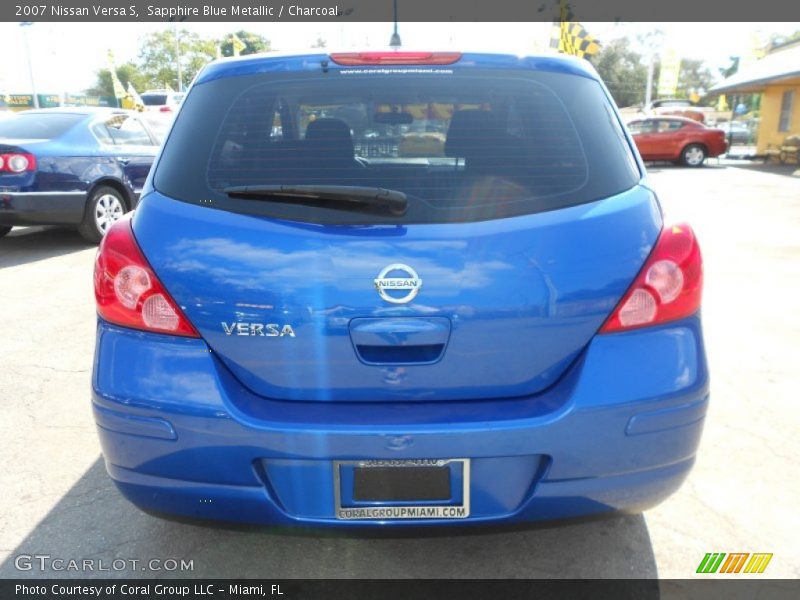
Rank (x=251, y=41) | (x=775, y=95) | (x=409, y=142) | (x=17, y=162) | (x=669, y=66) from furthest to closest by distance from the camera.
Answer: (x=251, y=41) < (x=669, y=66) < (x=775, y=95) < (x=17, y=162) < (x=409, y=142)

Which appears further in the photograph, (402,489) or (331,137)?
(331,137)

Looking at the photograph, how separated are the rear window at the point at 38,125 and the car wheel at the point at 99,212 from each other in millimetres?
749

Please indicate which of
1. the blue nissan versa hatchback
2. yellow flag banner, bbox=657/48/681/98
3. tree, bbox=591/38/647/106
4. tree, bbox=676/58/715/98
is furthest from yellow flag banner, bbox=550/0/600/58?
tree, bbox=676/58/715/98

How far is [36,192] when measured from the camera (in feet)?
23.5

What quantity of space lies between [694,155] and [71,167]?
57.9ft

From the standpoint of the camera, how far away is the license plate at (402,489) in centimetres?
185

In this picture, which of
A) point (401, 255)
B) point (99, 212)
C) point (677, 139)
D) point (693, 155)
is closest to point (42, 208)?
point (99, 212)

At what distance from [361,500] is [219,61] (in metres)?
1.53

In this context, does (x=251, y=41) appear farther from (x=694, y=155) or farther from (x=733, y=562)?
(x=733, y=562)

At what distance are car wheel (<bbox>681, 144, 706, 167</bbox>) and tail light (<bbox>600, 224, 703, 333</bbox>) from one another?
781 inches

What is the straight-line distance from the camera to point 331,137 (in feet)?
7.02

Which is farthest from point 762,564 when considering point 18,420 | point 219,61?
point 18,420

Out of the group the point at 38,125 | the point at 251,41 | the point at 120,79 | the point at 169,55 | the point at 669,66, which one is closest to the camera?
the point at 38,125

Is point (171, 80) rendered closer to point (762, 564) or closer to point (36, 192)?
point (36, 192)
